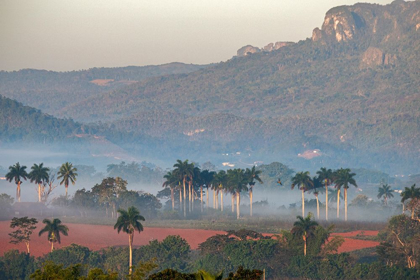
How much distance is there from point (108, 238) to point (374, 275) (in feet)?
188

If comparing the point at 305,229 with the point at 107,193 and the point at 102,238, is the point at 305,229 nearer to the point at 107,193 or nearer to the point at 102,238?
the point at 102,238

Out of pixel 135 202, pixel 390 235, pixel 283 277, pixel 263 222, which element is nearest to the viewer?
pixel 283 277

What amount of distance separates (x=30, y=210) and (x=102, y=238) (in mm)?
44264

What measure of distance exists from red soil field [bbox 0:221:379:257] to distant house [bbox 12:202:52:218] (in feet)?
49.3

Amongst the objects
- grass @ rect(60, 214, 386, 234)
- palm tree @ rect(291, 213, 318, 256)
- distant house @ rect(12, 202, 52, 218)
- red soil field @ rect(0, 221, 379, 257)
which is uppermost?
distant house @ rect(12, 202, 52, 218)

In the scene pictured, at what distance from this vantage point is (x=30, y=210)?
18000cm

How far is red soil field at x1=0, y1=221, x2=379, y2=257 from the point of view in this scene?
128 meters

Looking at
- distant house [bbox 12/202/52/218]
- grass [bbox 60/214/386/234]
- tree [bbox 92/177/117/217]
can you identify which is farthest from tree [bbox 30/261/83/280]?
tree [bbox 92/177/117/217]

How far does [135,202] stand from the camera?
607 ft

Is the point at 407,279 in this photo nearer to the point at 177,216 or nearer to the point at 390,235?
the point at 390,235

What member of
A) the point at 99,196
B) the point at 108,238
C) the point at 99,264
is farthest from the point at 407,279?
the point at 99,196

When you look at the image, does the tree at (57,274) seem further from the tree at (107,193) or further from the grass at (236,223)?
the tree at (107,193)

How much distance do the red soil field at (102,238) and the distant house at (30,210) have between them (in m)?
15.0

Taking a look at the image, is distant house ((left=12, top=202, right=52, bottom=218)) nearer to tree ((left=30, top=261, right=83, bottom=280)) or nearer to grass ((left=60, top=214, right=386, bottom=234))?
grass ((left=60, top=214, right=386, bottom=234))
